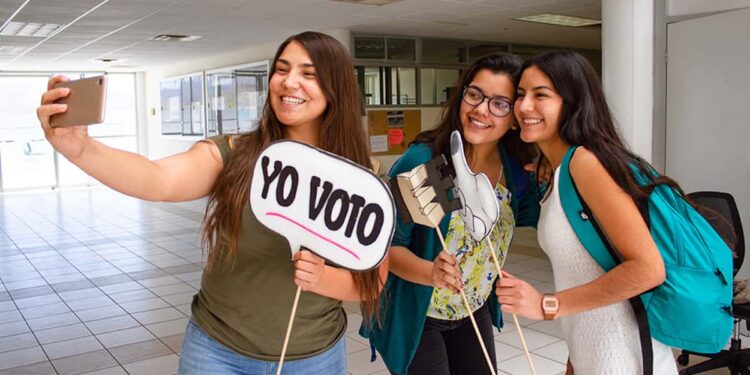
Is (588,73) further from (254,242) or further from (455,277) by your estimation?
(254,242)

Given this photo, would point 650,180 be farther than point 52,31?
No

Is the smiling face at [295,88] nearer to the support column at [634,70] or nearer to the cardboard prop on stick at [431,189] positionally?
the cardboard prop on stick at [431,189]

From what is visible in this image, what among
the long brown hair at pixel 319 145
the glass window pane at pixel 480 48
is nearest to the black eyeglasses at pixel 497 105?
the long brown hair at pixel 319 145

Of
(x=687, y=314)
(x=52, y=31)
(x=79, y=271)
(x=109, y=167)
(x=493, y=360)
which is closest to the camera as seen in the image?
(x=109, y=167)

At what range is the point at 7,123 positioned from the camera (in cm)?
1423

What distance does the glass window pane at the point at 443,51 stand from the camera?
34.3ft

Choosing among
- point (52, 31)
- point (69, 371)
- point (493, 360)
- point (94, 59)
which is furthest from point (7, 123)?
point (493, 360)

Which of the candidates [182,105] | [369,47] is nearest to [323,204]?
[369,47]

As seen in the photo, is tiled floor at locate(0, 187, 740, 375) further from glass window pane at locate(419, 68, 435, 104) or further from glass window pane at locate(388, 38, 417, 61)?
glass window pane at locate(388, 38, 417, 61)

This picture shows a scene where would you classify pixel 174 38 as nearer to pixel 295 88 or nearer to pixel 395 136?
pixel 395 136

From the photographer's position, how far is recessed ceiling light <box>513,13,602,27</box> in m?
8.43

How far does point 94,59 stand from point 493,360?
12232mm

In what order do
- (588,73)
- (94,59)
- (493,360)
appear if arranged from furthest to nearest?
(94,59), (493,360), (588,73)

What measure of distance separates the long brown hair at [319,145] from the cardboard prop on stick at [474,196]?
224 mm
